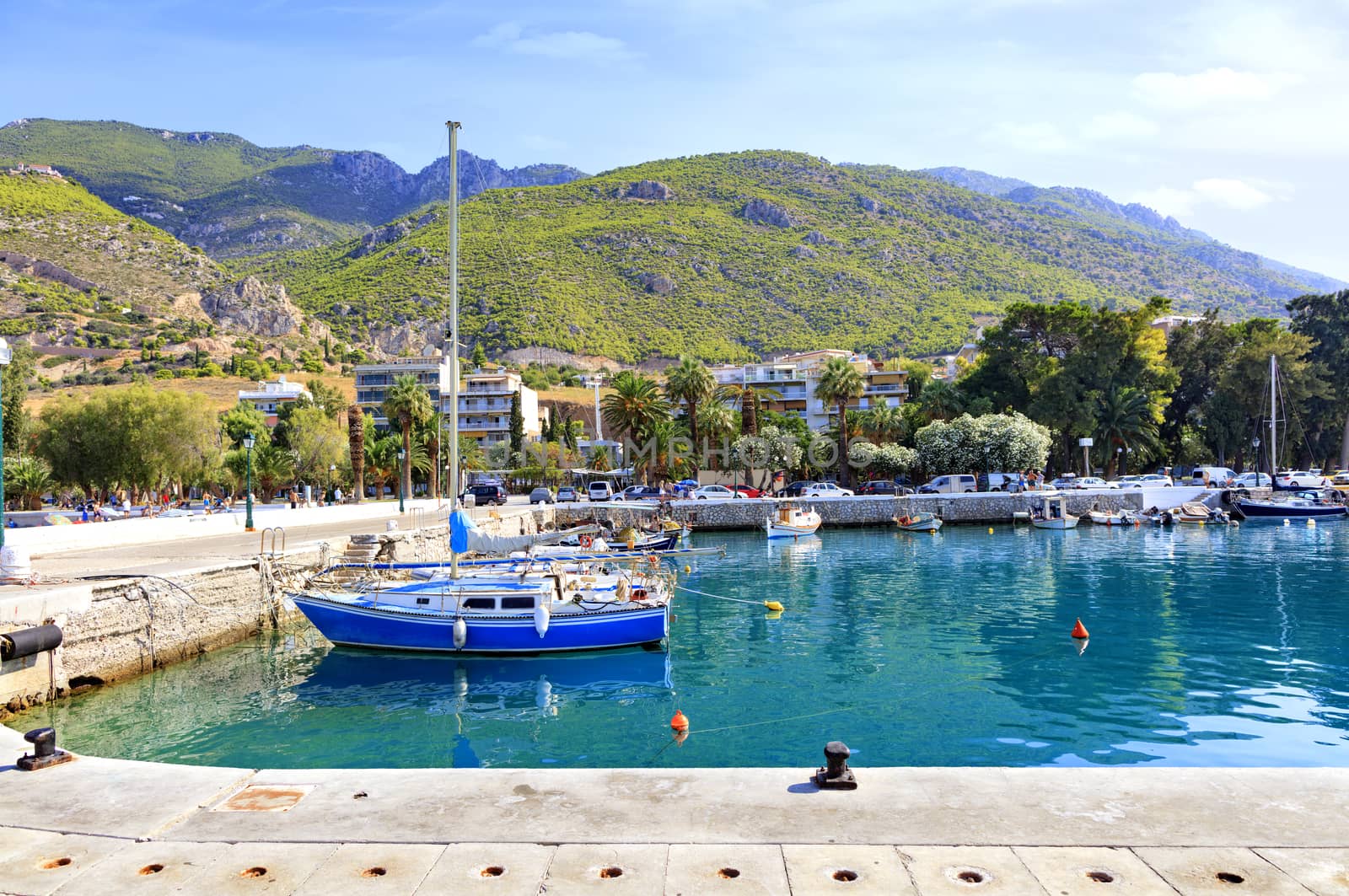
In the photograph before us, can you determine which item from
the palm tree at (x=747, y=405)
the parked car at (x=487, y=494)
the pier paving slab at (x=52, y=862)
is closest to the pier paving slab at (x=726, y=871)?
the pier paving slab at (x=52, y=862)

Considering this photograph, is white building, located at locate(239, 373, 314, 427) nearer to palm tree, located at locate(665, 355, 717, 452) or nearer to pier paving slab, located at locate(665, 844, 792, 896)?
palm tree, located at locate(665, 355, 717, 452)

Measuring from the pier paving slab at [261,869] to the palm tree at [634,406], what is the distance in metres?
67.0

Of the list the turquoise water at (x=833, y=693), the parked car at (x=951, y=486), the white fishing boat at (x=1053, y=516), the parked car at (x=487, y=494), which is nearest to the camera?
the turquoise water at (x=833, y=693)

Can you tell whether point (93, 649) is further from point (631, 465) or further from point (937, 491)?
point (631, 465)

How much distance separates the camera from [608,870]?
6.67 m

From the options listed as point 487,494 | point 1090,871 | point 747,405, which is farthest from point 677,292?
point 1090,871

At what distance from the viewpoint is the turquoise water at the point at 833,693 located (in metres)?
15.1

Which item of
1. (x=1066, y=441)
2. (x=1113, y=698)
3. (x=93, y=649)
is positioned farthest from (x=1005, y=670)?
(x=1066, y=441)

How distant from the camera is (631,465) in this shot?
9231 centimetres

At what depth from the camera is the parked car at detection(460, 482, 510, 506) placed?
70.9 m

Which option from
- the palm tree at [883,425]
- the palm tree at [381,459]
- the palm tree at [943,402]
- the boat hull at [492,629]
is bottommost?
the boat hull at [492,629]

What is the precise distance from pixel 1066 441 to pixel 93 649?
258 ft

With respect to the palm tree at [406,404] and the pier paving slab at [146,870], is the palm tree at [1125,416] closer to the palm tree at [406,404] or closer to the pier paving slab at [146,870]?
the palm tree at [406,404]

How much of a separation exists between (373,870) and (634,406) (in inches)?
2706
